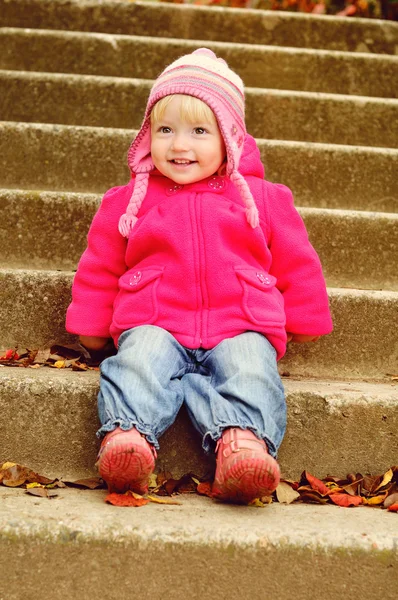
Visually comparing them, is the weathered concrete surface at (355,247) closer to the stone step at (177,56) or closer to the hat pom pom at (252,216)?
the hat pom pom at (252,216)

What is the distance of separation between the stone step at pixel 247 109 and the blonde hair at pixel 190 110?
1.33 m

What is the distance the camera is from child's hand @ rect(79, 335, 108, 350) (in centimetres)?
211

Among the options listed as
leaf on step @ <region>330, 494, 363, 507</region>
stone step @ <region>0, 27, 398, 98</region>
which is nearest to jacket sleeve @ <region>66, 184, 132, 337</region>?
leaf on step @ <region>330, 494, 363, 507</region>

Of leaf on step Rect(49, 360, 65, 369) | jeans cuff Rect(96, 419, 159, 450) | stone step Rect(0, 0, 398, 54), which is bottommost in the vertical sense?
jeans cuff Rect(96, 419, 159, 450)

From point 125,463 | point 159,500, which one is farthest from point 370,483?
point 125,463

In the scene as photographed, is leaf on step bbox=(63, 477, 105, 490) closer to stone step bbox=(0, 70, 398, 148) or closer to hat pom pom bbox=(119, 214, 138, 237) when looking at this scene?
hat pom pom bbox=(119, 214, 138, 237)

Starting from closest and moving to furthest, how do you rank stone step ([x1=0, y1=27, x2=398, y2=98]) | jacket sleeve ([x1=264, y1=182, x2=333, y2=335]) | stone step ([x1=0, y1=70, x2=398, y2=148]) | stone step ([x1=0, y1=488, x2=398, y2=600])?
stone step ([x1=0, y1=488, x2=398, y2=600]), jacket sleeve ([x1=264, y1=182, x2=333, y2=335]), stone step ([x1=0, y1=70, x2=398, y2=148]), stone step ([x1=0, y1=27, x2=398, y2=98])

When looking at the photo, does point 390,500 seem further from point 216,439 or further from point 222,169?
point 222,169

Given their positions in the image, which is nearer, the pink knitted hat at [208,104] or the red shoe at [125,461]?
the red shoe at [125,461]

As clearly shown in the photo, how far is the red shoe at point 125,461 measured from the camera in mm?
1552

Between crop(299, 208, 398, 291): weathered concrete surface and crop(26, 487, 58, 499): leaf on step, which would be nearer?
crop(26, 487, 58, 499): leaf on step

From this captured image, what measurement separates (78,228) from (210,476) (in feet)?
3.69

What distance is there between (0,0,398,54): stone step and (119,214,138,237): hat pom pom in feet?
8.17

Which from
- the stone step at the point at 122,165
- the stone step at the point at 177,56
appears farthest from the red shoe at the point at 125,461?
the stone step at the point at 177,56
